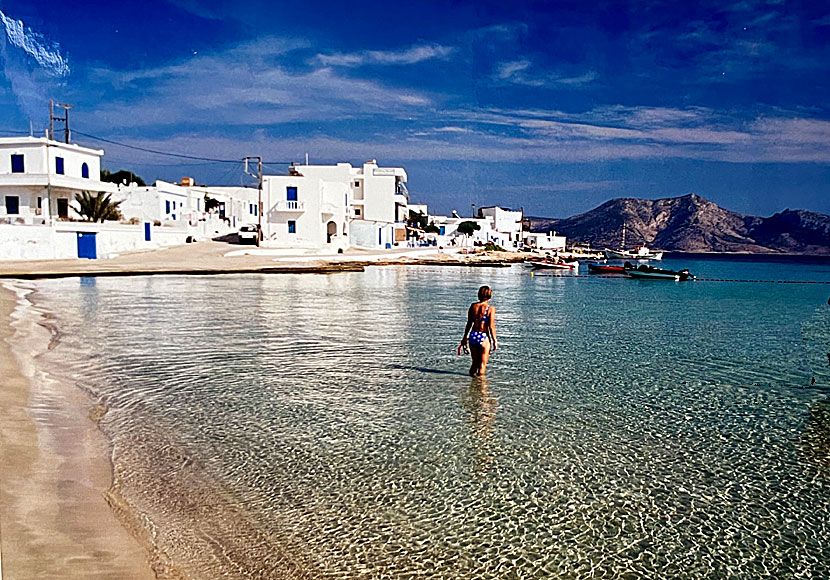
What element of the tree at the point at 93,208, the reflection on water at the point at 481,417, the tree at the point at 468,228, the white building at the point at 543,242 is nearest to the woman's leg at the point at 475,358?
the reflection on water at the point at 481,417

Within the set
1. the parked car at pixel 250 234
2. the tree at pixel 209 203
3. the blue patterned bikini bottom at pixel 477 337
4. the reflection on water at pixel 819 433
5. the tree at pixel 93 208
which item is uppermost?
the tree at pixel 209 203

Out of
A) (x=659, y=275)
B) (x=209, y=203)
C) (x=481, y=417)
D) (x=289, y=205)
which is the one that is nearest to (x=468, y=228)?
(x=209, y=203)

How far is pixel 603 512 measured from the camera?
6.70 m

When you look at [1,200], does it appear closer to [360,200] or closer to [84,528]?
[360,200]

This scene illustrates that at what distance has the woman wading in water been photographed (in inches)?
456

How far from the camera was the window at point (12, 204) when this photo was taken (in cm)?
4741

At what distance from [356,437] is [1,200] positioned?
48.9m

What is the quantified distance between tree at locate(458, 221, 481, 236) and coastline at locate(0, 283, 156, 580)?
10543 centimetres

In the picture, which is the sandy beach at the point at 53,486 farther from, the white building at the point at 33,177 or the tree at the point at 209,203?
the tree at the point at 209,203

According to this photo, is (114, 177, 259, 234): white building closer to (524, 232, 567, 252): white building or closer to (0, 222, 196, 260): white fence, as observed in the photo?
(0, 222, 196, 260): white fence

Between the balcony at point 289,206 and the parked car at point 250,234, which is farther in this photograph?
the parked car at point 250,234

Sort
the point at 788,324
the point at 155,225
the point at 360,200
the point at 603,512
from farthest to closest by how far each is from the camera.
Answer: the point at 360,200, the point at 155,225, the point at 788,324, the point at 603,512

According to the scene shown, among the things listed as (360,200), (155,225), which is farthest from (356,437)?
(360,200)

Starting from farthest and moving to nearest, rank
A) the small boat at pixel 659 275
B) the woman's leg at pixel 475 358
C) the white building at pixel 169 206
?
the white building at pixel 169 206
the small boat at pixel 659 275
the woman's leg at pixel 475 358
